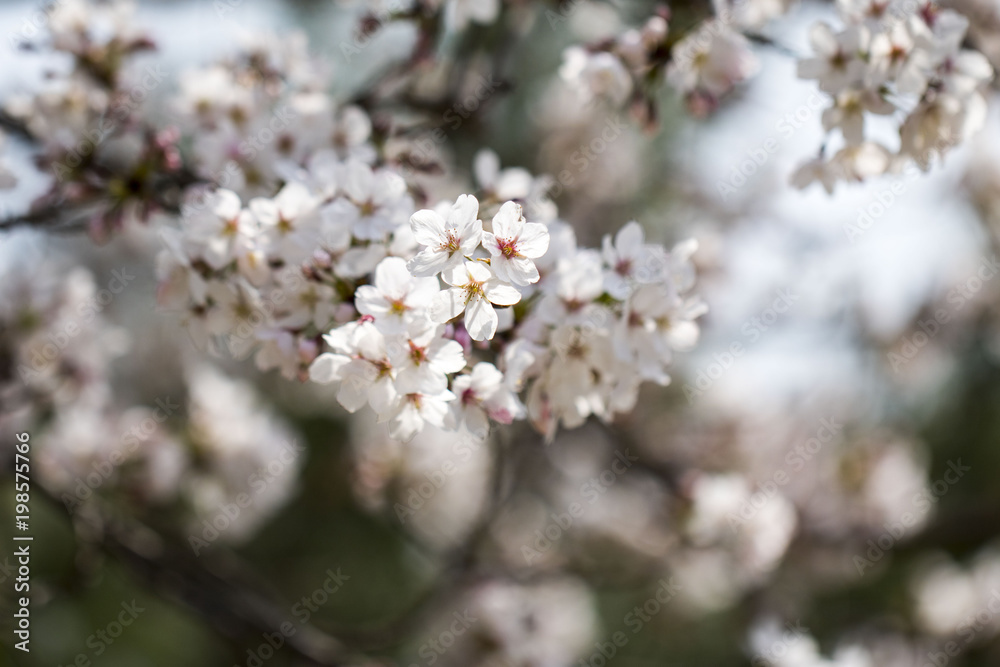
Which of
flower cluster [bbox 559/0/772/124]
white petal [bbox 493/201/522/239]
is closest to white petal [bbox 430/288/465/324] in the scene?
white petal [bbox 493/201/522/239]

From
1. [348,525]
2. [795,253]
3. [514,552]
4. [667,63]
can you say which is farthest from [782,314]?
[348,525]

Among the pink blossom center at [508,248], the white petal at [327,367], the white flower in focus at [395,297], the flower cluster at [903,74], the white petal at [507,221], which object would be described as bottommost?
the white petal at [327,367]

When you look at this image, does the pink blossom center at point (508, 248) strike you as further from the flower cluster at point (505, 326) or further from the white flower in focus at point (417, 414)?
the white flower in focus at point (417, 414)

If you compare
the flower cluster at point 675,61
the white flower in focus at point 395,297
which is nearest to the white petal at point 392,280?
the white flower in focus at point 395,297

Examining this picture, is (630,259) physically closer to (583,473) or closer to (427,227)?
(427,227)

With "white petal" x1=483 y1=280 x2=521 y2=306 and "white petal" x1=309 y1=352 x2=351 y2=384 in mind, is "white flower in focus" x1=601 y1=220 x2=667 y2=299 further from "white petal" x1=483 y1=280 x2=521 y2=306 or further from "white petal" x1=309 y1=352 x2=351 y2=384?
"white petal" x1=309 y1=352 x2=351 y2=384

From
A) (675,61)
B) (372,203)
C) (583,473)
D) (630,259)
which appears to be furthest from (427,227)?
(583,473)
